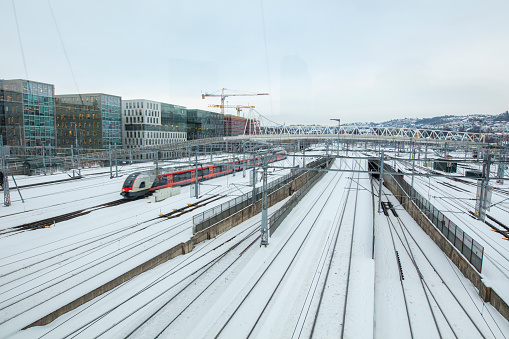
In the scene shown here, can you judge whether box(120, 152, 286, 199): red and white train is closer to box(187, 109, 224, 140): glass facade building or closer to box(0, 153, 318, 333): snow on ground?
box(0, 153, 318, 333): snow on ground

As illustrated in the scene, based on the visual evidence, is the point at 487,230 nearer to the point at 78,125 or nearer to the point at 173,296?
the point at 173,296

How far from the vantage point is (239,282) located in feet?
28.2

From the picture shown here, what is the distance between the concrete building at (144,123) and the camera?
139ft

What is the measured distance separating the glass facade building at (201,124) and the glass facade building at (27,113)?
78.1 feet

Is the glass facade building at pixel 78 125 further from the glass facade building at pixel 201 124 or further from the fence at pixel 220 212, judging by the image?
the fence at pixel 220 212

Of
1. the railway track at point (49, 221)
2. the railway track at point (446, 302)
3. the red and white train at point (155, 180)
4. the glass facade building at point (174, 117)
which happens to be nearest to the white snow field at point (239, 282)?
the railway track at point (446, 302)

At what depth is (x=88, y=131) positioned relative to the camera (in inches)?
1380

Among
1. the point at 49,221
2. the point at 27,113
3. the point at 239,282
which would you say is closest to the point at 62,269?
the point at 49,221

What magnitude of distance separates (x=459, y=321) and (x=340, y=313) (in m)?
3.20

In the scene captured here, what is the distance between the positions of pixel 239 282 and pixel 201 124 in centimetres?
4856

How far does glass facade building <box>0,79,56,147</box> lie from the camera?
928 inches

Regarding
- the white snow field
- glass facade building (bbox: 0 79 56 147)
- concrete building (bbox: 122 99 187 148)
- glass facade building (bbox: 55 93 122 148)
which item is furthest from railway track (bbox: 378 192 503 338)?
concrete building (bbox: 122 99 187 148)

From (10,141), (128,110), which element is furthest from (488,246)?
(128,110)

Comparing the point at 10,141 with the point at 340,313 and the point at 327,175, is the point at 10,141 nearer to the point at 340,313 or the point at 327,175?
the point at 340,313
